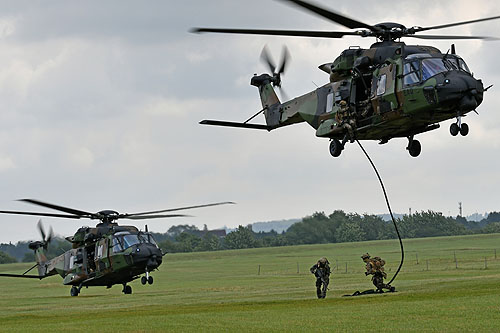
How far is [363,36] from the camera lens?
1187 inches

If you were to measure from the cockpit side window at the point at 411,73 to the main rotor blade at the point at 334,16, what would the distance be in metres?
1.79

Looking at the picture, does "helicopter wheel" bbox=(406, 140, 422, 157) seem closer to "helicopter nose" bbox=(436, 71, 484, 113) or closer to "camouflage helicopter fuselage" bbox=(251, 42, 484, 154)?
"camouflage helicopter fuselage" bbox=(251, 42, 484, 154)

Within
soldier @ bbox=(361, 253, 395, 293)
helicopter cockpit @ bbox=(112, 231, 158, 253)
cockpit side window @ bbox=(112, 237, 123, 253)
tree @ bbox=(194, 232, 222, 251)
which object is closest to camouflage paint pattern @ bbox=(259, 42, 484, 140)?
soldier @ bbox=(361, 253, 395, 293)

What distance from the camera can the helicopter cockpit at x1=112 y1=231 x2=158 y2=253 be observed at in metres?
41.8

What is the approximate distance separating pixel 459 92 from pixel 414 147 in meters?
4.55

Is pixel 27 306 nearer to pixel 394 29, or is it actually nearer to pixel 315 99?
pixel 315 99

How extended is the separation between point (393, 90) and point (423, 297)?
7.91 m

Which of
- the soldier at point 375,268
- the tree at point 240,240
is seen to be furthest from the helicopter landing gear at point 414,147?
the tree at point 240,240

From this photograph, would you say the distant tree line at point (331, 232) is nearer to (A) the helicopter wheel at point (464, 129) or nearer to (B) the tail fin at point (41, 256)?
(B) the tail fin at point (41, 256)

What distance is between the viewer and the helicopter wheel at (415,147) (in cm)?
3164

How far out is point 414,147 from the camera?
3169 centimetres

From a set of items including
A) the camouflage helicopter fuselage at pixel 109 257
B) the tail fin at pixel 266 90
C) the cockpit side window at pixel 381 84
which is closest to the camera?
the cockpit side window at pixel 381 84

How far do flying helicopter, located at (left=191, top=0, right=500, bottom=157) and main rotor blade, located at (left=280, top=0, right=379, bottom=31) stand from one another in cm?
5

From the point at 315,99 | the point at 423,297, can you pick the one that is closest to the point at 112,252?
the point at 315,99
